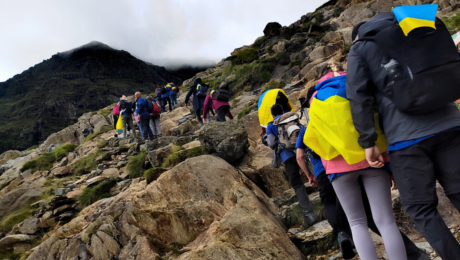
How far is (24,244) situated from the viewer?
638 centimetres

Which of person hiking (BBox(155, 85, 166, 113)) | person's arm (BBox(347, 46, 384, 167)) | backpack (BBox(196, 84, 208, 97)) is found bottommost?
person's arm (BBox(347, 46, 384, 167))

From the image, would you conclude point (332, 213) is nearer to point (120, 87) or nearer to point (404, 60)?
point (404, 60)

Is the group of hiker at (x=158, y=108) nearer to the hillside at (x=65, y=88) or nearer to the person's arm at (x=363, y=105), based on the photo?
the person's arm at (x=363, y=105)

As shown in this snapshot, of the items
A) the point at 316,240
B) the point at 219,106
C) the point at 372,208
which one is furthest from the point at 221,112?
the point at 372,208

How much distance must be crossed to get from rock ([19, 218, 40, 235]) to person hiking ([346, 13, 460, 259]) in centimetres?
817

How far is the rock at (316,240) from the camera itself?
3.93 metres

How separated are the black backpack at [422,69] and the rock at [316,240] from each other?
8.72 feet

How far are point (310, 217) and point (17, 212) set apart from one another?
357 inches


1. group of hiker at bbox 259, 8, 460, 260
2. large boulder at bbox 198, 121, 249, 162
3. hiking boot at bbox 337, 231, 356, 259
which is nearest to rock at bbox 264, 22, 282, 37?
large boulder at bbox 198, 121, 249, 162

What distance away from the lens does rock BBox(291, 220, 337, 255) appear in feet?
12.9

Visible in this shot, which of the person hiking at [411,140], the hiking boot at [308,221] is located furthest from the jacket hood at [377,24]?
the hiking boot at [308,221]

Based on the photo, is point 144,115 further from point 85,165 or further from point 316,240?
point 316,240

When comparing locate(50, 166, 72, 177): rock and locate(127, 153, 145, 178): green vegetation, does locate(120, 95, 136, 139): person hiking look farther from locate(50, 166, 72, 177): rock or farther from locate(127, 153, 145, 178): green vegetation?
locate(127, 153, 145, 178): green vegetation

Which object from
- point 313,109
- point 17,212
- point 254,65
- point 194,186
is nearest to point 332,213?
point 313,109
